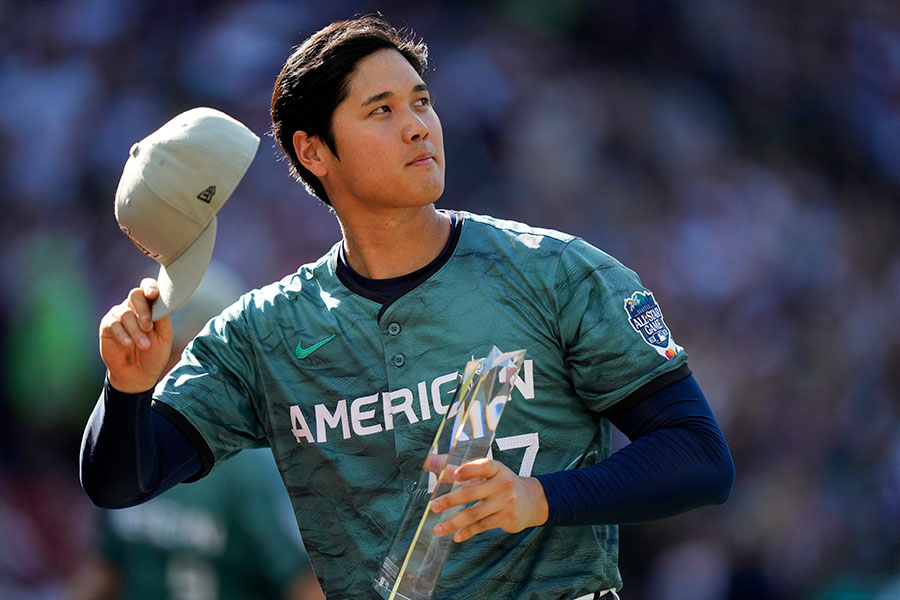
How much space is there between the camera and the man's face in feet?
8.00

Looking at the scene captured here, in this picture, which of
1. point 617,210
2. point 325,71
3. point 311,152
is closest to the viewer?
point 325,71

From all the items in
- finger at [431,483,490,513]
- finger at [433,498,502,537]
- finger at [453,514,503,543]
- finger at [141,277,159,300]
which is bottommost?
finger at [453,514,503,543]

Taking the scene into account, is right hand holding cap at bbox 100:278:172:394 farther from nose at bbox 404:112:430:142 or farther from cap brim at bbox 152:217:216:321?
nose at bbox 404:112:430:142

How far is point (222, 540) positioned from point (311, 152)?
49.5 inches

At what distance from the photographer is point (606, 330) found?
87.6 inches

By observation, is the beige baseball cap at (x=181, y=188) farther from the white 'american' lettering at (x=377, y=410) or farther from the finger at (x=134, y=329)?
the white 'american' lettering at (x=377, y=410)

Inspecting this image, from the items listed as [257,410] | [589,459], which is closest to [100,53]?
[257,410]

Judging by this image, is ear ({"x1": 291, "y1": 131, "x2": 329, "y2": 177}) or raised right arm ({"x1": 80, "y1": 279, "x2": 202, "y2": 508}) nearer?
raised right arm ({"x1": 80, "y1": 279, "x2": 202, "y2": 508})

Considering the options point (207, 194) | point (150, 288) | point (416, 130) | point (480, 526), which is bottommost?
point (480, 526)

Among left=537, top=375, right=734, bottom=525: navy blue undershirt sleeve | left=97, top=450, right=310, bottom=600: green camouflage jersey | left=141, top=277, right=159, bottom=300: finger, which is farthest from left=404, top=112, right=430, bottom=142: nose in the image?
left=97, top=450, right=310, bottom=600: green camouflage jersey

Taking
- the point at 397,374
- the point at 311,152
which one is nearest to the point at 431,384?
the point at 397,374

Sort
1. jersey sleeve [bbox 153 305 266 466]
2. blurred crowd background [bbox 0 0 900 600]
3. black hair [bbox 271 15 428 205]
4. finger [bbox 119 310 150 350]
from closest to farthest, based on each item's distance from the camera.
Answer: finger [bbox 119 310 150 350], jersey sleeve [bbox 153 305 266 466], black hair [bbox 271 15 428 205], blurred crowd background [bbox 0 0 900 600]

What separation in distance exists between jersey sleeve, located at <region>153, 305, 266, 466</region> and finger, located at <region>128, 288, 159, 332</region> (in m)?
0.32

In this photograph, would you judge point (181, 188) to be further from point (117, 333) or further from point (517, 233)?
point (517, 233)
